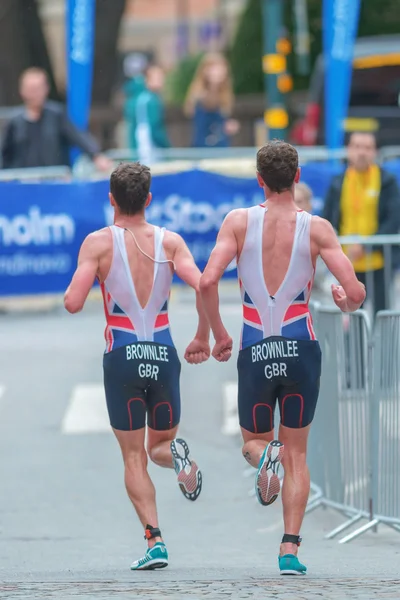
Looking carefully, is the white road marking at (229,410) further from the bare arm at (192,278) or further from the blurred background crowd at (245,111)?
the bare arm at (192,278)

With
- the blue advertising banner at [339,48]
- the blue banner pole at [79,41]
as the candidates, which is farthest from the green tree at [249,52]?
the blue banner pole at [79,41]

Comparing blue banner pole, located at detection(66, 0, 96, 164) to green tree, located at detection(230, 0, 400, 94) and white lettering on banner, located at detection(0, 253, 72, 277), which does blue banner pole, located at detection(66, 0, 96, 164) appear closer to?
white lettering on banner, located at detection(0, 253, 72, 277)

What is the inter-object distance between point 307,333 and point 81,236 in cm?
959

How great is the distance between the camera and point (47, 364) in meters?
14.8

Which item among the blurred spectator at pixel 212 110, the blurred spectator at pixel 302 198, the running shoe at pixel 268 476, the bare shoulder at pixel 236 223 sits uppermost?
the blurred spectator at pixel 212 110

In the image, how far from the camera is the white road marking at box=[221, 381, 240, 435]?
12133mm

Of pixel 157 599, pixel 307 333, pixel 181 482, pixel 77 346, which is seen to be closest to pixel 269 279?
pixel 307 333

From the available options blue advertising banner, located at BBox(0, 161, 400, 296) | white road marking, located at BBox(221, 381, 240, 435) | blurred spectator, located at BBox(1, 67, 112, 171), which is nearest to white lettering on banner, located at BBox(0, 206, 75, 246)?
blue advertising banner, located at BBox(0, 161, 400, 296)

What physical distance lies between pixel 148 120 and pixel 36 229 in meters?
6.05

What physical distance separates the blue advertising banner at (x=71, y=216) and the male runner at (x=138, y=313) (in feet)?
29.8

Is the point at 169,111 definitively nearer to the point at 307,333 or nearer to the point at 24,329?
the point at 24,329

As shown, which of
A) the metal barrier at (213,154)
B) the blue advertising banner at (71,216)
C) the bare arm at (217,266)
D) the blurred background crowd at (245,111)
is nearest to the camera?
the bare arm at (217,266)

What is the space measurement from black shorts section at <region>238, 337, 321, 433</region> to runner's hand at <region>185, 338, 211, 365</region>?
24 cm

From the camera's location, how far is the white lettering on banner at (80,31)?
21.1m
